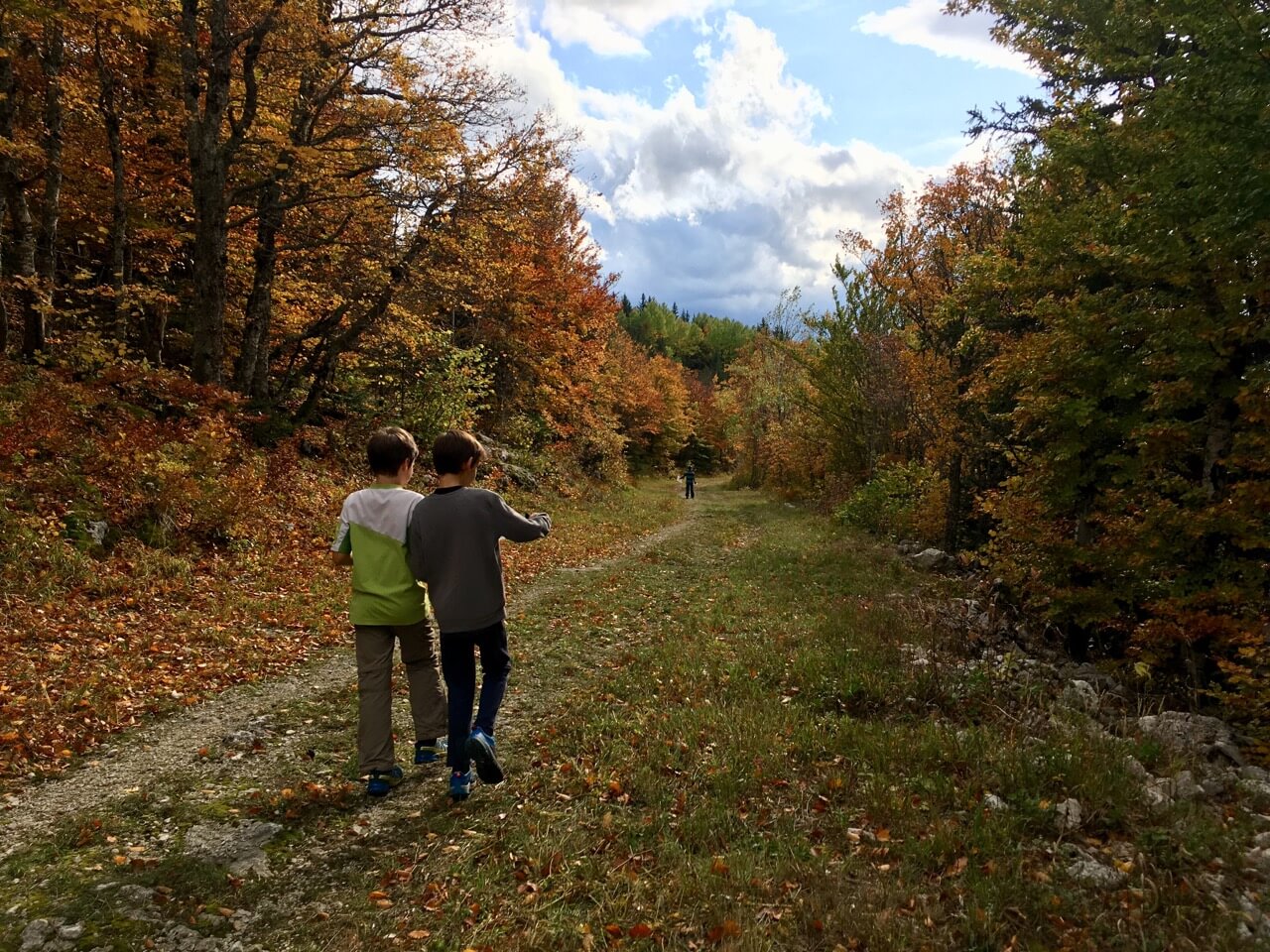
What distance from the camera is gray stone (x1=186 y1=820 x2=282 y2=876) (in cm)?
377

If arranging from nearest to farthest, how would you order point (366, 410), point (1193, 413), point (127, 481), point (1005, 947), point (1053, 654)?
point (1005, 947)
point (1193, 413)
point (1053, 654)
point (127, 481)
point (366, 410)

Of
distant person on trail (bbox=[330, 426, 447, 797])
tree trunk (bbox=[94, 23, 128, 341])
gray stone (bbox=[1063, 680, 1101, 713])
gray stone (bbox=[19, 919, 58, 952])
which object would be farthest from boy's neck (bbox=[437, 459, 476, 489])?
tree trunk (bbox=[94, 23, 128, 341])

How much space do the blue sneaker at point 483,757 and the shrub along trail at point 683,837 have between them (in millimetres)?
335

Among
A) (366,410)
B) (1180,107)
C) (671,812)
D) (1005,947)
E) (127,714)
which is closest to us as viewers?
(1005,947)

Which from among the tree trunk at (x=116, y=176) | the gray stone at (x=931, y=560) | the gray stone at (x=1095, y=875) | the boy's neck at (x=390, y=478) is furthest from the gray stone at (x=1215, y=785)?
the tree trunk at (x=116, y=176)

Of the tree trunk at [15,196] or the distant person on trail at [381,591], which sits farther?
the tree trunk at [15,196]

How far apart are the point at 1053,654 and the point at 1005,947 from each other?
270 inches

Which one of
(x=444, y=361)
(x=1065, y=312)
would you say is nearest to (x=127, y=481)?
(x=444, y=361)

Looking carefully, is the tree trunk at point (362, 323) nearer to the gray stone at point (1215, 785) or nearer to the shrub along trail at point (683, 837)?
the shrub along trail at point (683, 837)

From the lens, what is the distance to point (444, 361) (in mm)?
20297

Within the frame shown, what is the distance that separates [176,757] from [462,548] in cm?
302

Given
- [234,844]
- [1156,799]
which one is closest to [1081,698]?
[1156,799]

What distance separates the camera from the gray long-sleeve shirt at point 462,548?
425 centimetres

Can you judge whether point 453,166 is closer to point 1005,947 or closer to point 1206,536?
point 1206,536
